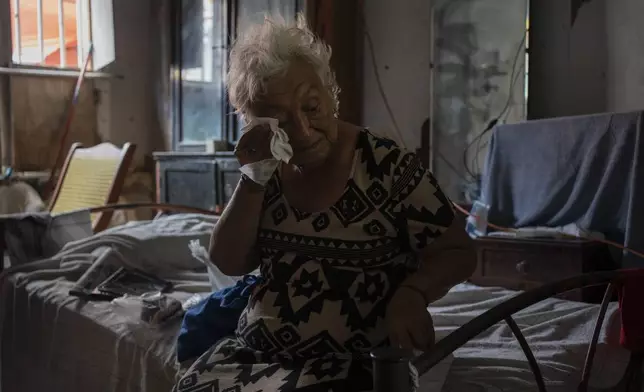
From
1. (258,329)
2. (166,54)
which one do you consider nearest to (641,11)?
(258,329)

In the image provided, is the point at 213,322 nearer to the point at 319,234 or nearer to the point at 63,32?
the point at 319,234

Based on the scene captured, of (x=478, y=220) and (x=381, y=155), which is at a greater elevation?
(x=381, y=155)

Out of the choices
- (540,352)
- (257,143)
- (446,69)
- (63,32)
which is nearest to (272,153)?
(257,143)

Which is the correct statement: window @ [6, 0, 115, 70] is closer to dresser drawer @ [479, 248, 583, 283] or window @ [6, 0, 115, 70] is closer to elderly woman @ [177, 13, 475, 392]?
dresser drawer @ [479, 248, 583, 283]

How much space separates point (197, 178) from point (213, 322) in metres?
2.47

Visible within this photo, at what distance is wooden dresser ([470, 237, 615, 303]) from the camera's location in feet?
7.04

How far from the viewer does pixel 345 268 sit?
1031 millimetres

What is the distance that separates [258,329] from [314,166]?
0.28m

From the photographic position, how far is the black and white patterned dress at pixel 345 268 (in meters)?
1.02

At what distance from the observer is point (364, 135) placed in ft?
3.65

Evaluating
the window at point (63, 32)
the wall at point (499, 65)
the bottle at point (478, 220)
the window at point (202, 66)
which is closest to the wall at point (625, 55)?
the wall at point (499, 65)

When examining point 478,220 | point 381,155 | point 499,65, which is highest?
point 499,65

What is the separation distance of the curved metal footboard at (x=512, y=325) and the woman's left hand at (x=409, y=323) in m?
0.04

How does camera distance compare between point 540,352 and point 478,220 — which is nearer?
point 540,352
